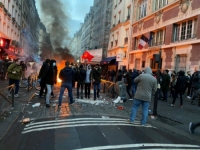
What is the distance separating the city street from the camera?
4062 mm

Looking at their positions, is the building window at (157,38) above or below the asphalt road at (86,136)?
above

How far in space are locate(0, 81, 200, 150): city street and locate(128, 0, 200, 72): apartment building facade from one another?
27.4ft

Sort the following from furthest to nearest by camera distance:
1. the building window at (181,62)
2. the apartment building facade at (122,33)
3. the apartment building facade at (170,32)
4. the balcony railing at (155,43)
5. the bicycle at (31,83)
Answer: the apartment building facade at (122,33) < the balcony railing at (155,43) < the building window at (181,62) < the apartment building facade at (170,32) < the bicycle at (31,83)

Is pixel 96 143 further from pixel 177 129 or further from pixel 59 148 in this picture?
pixel 177 129

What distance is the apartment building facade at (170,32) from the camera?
45.0 feet

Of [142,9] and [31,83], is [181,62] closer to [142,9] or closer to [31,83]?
[142,9]

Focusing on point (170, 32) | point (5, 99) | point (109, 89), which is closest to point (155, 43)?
point (170, 32)

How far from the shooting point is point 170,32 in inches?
637

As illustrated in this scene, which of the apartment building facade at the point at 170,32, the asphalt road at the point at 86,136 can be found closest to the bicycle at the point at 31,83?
the asphalt road at the point at 86,136

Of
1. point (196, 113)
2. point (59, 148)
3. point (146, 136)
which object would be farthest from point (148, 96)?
point (196, 113)

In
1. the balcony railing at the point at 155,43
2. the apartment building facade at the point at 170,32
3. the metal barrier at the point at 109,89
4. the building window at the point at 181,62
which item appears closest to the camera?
the metal barrier at the point at 109,89

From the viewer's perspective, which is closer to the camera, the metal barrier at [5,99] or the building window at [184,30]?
the metal barrier at [5,99]

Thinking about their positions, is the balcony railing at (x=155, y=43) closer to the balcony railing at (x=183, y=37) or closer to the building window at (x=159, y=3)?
the balcony railing at (x=183, y=37)

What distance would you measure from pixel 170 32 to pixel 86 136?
13.8 metres
